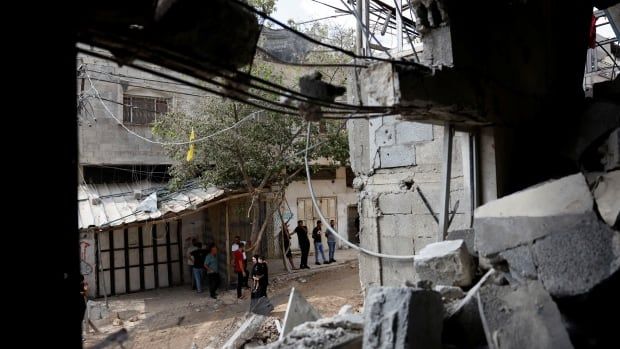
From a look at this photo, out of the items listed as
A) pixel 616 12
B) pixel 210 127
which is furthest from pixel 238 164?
pixel 616 12

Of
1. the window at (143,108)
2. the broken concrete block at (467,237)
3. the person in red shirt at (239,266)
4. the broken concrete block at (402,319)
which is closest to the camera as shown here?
the broken concrete block at (402,319)

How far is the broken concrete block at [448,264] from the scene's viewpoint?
4676mm

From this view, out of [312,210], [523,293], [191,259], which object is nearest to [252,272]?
[191,259]

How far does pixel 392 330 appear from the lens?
3562 millimetres

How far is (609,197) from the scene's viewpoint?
13.9 feet

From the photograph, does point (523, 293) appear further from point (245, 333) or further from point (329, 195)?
point (329, 195)

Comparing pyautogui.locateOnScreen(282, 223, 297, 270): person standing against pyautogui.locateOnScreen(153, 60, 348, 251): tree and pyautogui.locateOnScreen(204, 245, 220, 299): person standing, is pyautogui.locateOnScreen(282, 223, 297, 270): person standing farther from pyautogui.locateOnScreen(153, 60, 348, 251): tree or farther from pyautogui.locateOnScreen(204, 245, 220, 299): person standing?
pyautogui.locateOnScreen(204, 245, 220, 299): person standing

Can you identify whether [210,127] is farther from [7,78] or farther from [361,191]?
[7,78]

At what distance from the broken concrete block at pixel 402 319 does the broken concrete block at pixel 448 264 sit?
0.92m

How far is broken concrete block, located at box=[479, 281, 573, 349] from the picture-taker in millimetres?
3592

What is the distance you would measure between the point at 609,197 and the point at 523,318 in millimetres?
1471

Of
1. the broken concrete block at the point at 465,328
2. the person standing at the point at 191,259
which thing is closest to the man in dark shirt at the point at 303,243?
the person standing at the point at 191,259

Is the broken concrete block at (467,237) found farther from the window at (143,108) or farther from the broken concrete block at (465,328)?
the window at (143,108)

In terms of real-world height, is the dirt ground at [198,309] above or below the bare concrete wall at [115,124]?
below
